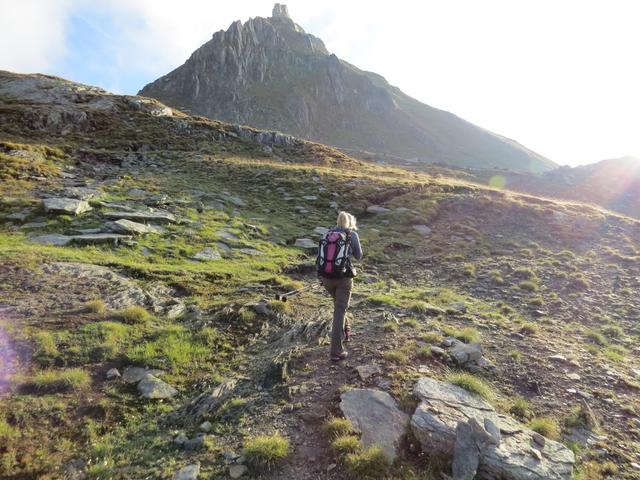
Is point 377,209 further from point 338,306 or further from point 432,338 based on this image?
point 338,306

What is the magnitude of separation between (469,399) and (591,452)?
200cm

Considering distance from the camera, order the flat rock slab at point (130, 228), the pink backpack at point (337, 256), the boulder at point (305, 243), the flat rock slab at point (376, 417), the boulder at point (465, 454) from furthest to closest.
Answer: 1. the boulder at point (305, 243)
2. the flat rock slab at point (130, 228)
3. the pink backpack at point (337, 256)
4. the flat rock slab at point (376, 417)
5. the boulder at point (465, 454)

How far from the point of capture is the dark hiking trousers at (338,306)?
8.30 meters

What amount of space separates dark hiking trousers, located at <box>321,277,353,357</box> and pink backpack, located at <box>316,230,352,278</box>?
17 cm

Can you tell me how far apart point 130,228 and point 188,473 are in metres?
12.9

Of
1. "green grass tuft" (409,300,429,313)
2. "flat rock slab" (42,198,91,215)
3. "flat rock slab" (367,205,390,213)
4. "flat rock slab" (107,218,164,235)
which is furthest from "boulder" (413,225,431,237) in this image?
"flat rock slab" (42,198,91,215)

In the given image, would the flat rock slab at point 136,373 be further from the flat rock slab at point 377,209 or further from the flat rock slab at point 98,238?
the flat rock slab at point 377,209

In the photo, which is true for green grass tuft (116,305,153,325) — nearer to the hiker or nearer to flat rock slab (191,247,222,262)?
the hiker

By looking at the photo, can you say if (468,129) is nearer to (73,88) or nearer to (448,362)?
(73,88)

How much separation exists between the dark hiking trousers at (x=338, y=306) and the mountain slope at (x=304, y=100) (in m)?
133

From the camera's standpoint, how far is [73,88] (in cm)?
4800

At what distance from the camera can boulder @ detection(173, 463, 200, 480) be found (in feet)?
17.7

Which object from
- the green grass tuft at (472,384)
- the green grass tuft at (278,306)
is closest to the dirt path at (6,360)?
the green grass tuft at (278,306)

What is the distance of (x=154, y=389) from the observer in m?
7.36
